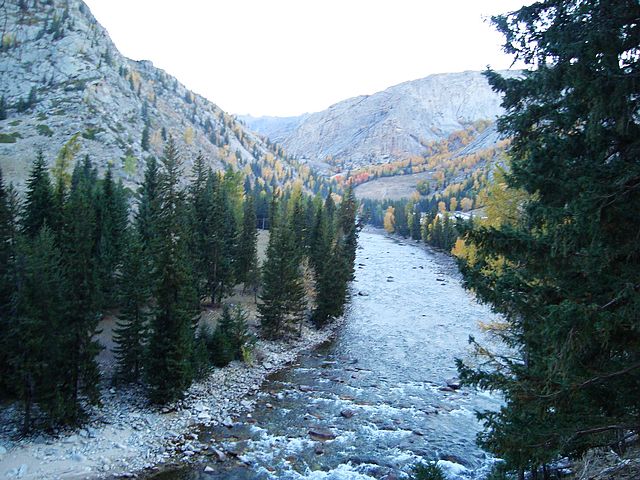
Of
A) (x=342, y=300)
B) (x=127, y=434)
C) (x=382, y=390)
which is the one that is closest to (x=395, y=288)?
(x=342, y=300)

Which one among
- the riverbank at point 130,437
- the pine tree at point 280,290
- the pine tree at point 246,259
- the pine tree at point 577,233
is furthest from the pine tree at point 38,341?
the pine tree at point 246,259

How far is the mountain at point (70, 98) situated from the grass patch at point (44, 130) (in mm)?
229

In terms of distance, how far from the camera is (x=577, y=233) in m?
6.50

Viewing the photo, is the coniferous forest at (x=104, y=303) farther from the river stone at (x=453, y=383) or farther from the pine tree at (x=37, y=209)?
the river stone at (x=453, y=383)

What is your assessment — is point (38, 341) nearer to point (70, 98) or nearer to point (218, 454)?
point (218, 454)

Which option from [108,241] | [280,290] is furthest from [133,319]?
[280,290]

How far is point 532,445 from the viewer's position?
22.1 ft

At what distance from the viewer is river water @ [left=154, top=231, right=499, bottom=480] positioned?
1894 centimetres

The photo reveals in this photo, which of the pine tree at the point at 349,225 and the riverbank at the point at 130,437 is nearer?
the riverbank at the point at 130,437

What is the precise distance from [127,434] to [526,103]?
76.2 feet

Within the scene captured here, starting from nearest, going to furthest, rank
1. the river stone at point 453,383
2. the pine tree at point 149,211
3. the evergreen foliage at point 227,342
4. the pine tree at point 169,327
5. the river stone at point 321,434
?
1. the river stone at point 321,434
2. the pine tree at point 169,327
3. the river stone at point 453,383
4. the evergreen foliage at point 227,342
5. the pine tree at point 149,211

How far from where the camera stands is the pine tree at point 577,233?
6.16 metres

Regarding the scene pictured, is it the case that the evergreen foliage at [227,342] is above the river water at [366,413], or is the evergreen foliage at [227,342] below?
above

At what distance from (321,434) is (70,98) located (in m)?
143
